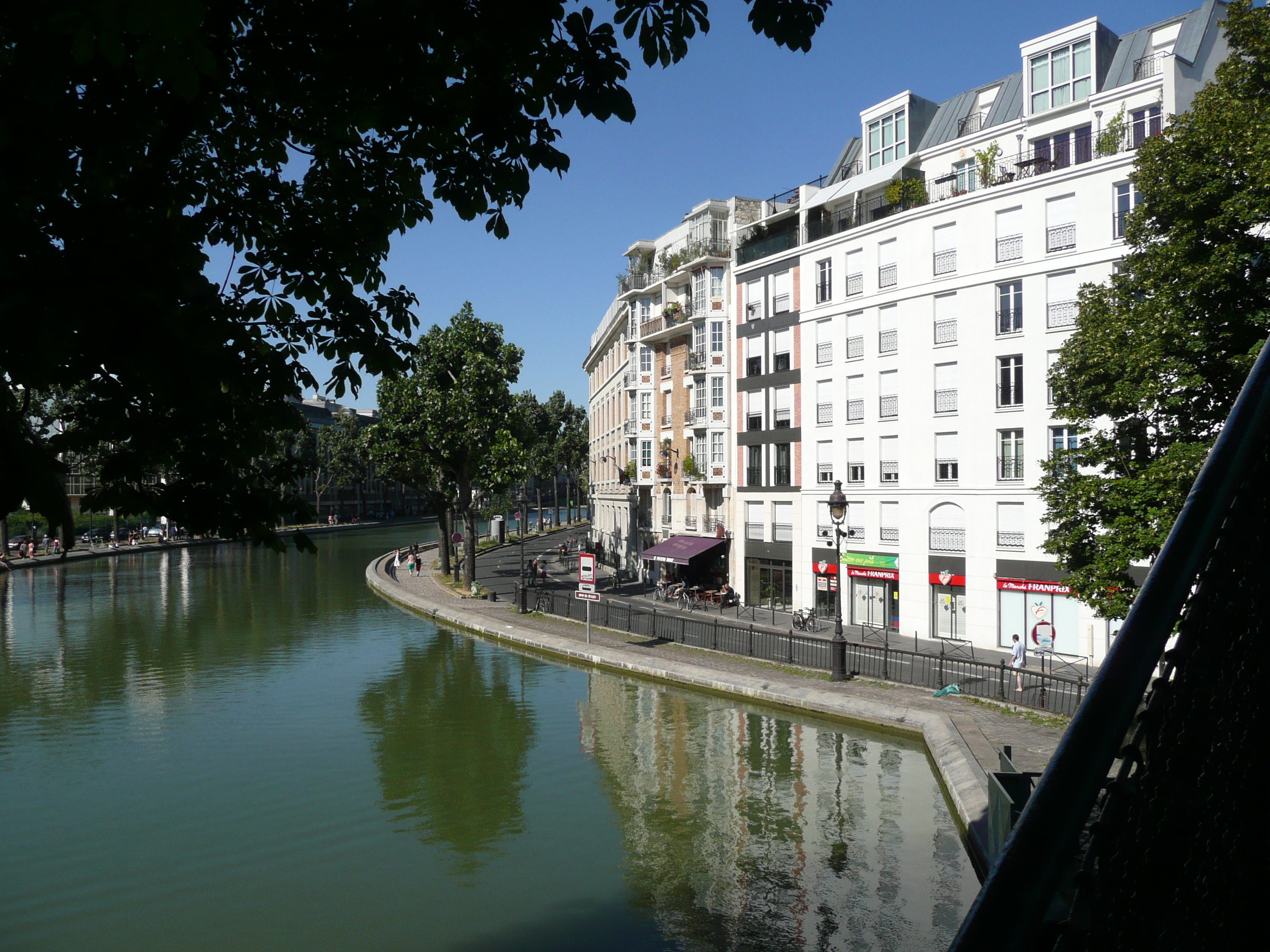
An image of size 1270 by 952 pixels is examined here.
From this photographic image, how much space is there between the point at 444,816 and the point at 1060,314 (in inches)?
904

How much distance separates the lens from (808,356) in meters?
35.0

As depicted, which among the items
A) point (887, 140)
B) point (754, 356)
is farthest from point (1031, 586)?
point (887, 140)

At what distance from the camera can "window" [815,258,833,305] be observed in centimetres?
3419

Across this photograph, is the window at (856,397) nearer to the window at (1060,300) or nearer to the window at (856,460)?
the window at (856,460)

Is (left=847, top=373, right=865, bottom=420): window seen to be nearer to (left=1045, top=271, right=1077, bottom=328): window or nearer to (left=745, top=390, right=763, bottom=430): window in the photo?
(left=745, top=390, right=763, bottom=430): window

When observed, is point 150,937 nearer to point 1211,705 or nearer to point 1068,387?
point 1211,705

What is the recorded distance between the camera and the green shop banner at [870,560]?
104 ft

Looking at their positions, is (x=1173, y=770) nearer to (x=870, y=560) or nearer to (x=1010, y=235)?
(x=1010, y=235)

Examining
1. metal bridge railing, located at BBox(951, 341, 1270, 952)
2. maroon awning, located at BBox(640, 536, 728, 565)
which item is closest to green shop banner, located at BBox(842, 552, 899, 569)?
maroon awning, located at BBox(640, 536, 728, 565)

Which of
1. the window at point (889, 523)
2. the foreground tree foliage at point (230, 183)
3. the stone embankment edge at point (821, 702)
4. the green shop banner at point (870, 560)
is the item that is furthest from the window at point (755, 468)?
the foreground tree foliage at point (230, 183)

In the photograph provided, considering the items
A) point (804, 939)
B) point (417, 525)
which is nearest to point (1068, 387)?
point (804, 939)

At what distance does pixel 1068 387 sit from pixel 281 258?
15756mm

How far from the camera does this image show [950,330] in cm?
3005

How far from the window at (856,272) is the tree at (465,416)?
1912 centimetres
